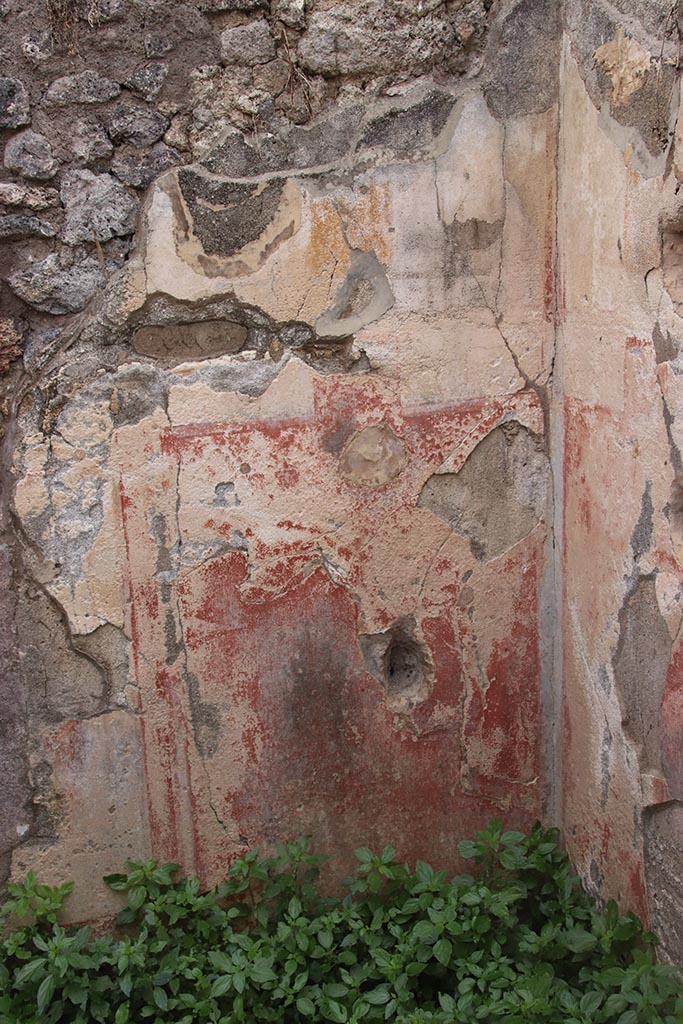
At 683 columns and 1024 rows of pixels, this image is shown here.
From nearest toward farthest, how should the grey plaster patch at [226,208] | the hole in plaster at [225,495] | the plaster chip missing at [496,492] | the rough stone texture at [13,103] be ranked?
the rough stone texture at [13,103] → the grey plaster patch at [226,208] → the hole in plaster at [225,495] → the plaster chip missing at [496,492]

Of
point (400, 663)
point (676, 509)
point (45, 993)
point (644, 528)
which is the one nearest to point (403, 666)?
point (400, 663)

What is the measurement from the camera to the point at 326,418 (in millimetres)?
2338

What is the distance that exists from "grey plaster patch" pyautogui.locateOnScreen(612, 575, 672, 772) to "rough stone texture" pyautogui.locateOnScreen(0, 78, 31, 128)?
1599 mm

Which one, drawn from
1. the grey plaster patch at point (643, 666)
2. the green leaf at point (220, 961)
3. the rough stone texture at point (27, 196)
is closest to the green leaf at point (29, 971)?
the green leaf at point (220, 961)

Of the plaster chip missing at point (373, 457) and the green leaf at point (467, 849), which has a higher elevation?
the plaster chip missing at point (373, 457)

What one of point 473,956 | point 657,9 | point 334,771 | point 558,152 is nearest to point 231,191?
point 558,152

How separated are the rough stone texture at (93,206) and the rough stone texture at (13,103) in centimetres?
14

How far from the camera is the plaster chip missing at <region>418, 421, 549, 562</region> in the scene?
2453 mm

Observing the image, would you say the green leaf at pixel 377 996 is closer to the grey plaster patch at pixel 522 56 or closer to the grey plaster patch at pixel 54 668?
the grey plaster patch at pixel 54 668

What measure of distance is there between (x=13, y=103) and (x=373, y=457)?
1.06m

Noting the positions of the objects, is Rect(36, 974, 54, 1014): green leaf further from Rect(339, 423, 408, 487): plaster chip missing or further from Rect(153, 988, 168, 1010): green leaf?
Rect(339, 423, 408, 487): plaster chip missing

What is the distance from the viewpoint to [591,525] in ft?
7.74

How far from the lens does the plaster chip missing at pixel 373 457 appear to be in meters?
2.37

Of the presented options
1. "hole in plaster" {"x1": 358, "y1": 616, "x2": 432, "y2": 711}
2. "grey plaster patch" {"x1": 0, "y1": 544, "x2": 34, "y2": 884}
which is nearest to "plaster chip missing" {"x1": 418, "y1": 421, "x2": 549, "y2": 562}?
"hole in plaster" {"x1": 358, "y1": 616, "x2": 432, "y2": 711}
